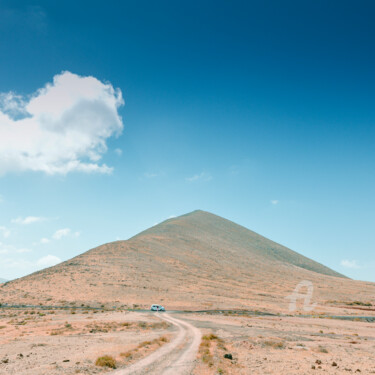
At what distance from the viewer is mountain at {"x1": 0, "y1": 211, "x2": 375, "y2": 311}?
80.4 meters

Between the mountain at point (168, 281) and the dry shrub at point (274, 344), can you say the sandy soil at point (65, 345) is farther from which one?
the mountain at point (168, 281)

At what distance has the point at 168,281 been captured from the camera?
10262 cm

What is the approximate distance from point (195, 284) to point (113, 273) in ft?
89.6

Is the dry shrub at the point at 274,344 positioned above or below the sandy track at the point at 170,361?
below

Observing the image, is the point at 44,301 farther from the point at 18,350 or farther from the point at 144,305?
the point at 18,350

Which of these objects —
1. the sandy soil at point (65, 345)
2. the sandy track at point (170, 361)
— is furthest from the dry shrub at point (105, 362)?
the sandy track at point (170, 361)

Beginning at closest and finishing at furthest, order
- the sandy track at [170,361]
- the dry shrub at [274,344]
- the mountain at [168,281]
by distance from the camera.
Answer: the sandy track at [170,361] → the dry shrub at [274,344] → the mountain at [168,281]

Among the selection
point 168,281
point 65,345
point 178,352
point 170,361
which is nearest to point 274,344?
point 178,352

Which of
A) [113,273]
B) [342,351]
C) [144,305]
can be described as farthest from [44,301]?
[342,351]

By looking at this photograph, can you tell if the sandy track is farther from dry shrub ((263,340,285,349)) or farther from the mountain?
the mountain

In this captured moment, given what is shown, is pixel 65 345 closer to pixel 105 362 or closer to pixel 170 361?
pixel 105 362

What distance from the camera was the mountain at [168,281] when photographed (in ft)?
264

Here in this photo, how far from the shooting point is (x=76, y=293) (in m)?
80.4

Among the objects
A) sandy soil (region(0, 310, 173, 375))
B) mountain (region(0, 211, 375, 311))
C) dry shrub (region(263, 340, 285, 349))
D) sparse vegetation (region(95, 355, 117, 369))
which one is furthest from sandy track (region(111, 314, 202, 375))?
mountain (region(0, 211, 375, 311))
